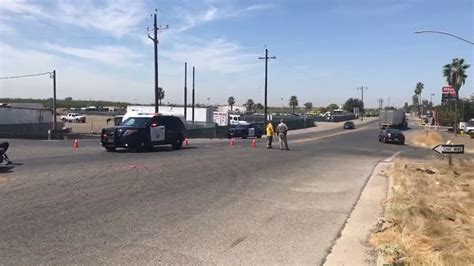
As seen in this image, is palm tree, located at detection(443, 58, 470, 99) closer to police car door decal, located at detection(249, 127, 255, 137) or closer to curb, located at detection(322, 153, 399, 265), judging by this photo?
police car door decal, located at detection(249, 127, 255, 137)

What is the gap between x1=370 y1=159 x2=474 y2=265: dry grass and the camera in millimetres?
7547

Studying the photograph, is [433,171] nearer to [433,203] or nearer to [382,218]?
[433,203]

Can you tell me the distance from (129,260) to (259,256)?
173cm

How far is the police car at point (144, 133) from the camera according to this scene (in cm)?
2553

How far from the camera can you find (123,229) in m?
8.73

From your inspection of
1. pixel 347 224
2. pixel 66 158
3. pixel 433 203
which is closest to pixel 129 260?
pixel 347 224

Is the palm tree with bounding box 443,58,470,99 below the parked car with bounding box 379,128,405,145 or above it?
above

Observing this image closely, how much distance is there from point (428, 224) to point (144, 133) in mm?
18077

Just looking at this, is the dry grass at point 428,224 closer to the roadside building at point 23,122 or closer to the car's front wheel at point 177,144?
the car's front wheel at point 177,144

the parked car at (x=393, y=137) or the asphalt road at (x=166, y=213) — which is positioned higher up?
the asphalt road at (x=166, y=213)

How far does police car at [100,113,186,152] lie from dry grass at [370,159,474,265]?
12.4 meters

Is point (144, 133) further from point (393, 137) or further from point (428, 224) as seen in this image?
point (393, 137)

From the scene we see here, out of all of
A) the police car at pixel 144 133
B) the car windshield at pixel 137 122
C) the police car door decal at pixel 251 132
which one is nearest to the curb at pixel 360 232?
the police car at pixel 144 133

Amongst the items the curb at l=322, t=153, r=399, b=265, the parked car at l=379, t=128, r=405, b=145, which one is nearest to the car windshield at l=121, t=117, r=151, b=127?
the curb at l=322, t=153, r=399, b=265
